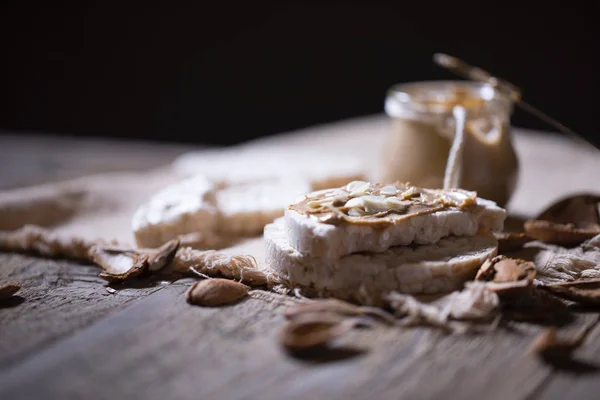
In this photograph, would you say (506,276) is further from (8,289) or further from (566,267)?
(8,289)

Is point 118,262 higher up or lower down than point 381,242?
lower down

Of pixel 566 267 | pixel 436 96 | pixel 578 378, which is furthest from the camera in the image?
pixel 436 96

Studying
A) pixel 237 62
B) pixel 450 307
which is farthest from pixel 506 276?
pixel 237 62

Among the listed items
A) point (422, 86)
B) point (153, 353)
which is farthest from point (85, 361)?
point (422, 86)

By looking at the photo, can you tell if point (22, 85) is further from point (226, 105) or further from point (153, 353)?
point (153, 353)

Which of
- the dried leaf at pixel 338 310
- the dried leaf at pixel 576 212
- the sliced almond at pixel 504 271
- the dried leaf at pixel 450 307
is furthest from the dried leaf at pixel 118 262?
the dried leaf at pixel 576 212

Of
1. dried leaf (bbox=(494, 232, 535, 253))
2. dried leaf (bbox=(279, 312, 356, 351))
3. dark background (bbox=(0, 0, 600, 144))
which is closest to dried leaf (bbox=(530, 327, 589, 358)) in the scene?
dried leaf (bbox=(279, 312, 356, 351))

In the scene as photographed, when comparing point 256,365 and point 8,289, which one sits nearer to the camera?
point 256,365
